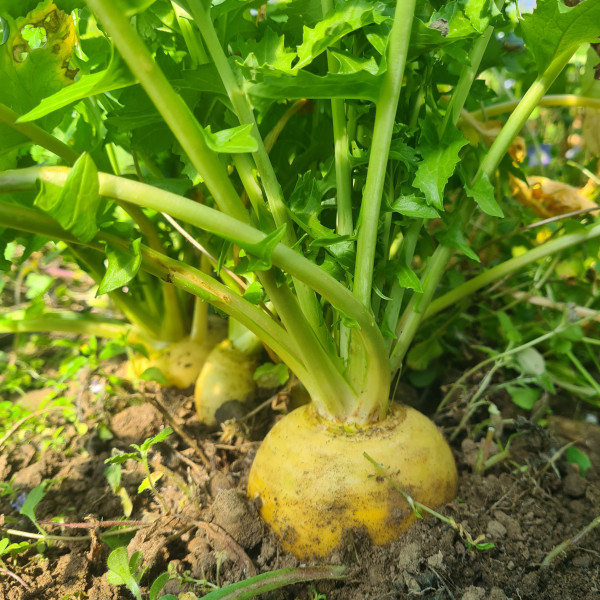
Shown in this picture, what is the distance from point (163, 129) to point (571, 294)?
1.25m

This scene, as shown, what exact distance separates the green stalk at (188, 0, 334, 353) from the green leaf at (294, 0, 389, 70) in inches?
4.5

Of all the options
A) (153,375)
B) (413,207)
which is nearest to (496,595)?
(413,207)

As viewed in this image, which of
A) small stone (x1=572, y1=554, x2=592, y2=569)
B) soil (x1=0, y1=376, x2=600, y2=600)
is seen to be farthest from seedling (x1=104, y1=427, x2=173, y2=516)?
small stone (x1=572, y1=554, x2=592, y2=569)

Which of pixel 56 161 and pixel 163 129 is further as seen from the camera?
pixel 56 161

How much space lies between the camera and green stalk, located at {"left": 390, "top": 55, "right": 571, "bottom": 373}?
1003 mm

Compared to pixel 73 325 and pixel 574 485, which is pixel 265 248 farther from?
pixel 73 325

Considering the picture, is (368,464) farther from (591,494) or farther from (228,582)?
(591,494)

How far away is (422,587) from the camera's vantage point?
87 cm

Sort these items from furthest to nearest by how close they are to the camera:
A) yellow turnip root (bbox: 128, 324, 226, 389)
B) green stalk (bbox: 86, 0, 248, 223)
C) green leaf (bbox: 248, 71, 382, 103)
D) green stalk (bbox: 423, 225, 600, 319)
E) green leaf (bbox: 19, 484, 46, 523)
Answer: yellow turnip root (bbox: 128, 324, 226, 389), green stalk (bbox: 423, 225, 600, 319), green leaf (bbox: 19, 484, 46, 523), green leaf (bbox: 248, 71, 382, 103), green stalk (bbox: 86, 0, 248, 223)

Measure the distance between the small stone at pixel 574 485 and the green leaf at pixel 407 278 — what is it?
574 millimetres

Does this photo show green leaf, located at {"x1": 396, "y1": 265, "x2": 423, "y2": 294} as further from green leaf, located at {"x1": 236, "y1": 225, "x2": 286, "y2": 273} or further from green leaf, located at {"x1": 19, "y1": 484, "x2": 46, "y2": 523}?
green leaf, located at {"x1": 19, "y1": 484, "x2": 46, "y2": 523}

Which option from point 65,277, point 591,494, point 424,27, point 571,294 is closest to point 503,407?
point 591,494

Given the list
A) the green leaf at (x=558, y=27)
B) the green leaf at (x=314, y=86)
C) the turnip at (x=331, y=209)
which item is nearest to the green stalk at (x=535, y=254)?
the turnip at (x=331, y=209)

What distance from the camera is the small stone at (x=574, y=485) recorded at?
1150 mm
